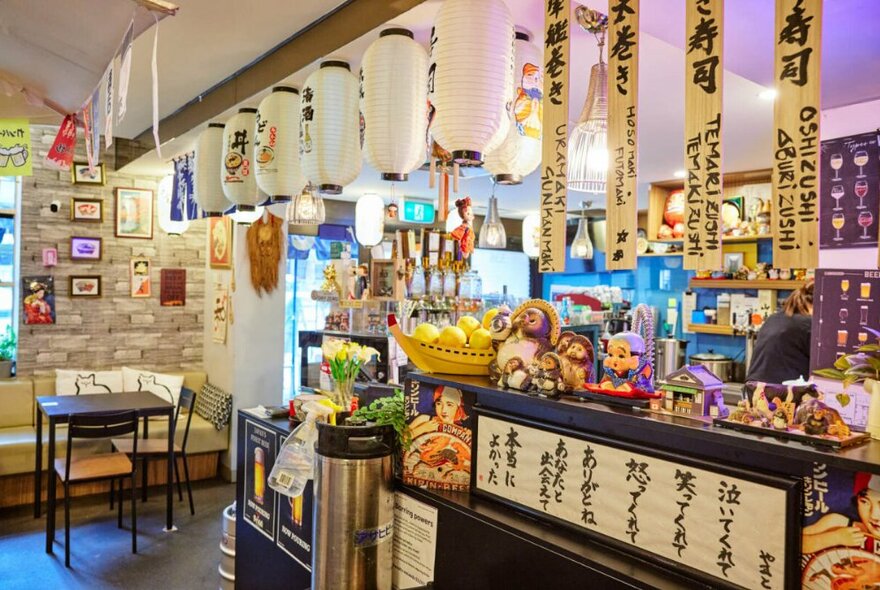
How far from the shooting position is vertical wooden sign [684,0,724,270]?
1523 millimetres

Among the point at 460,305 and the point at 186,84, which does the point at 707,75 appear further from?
the point at 460,305

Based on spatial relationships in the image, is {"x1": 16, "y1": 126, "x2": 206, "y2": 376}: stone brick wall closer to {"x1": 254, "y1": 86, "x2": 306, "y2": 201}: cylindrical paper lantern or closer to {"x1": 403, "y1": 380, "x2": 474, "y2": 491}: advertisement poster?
{"x1": 254, "y1": 86, "x2": 306, "y2": 201}: cylindrical paper lantern

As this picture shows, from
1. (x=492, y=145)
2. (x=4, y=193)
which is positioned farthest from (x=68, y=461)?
(x=492, y=145)

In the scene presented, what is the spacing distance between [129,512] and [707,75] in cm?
486

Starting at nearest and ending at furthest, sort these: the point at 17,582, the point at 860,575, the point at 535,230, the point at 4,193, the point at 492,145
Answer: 1. the point at 860,575
2. the point at 492,145
3. the point at 17,582
4. the point at 4,193
5. the point at 535,230

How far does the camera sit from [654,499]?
1518mm

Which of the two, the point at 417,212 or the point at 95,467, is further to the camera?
the point at 417,212

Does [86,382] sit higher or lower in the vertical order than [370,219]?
lower

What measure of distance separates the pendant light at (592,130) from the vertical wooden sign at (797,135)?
2.88 ft

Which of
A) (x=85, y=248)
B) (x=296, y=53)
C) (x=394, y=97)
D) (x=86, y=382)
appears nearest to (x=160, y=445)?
(x=86, y=382)

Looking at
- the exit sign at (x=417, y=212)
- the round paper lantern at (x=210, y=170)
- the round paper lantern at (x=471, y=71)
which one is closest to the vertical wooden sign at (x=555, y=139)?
the round paper lantern at (x=471, y=71)

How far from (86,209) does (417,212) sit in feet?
10.5

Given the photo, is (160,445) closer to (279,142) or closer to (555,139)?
(279,142)

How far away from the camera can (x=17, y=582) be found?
3543mm
